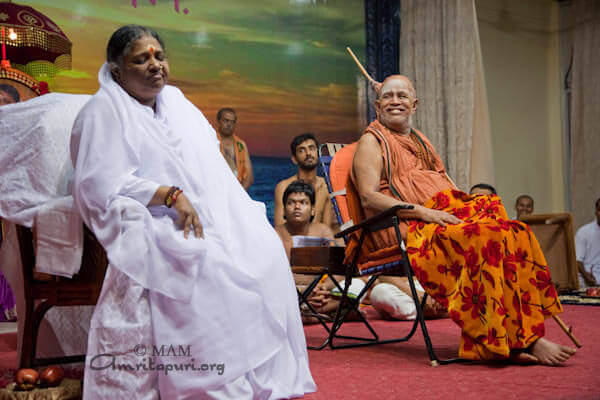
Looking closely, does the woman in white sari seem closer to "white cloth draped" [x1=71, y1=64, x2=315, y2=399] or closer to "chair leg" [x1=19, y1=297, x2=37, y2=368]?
"white cloth draped" [x1=71, y1=64, x2=315, y2=399]

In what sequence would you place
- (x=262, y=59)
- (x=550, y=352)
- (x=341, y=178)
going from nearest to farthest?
(x=550, y=352)
(x=341, y=178)
(x=262, y=59)

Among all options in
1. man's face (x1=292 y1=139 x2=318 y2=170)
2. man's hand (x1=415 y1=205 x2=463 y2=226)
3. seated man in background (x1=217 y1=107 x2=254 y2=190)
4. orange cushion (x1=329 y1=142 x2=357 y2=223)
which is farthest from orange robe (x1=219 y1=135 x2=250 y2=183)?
man's hand (x1=415 y1=205 x2=463 y2=226)

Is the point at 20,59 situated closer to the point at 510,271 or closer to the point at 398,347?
the point at 398,347

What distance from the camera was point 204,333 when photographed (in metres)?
2.12

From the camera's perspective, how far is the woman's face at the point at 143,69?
2.46m

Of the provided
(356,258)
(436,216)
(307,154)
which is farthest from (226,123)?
(436,216)

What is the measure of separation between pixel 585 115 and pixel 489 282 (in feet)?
23.2

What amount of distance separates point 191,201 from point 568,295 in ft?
17.1

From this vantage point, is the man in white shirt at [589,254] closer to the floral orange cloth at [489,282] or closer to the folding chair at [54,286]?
the floral orange cloth at [489,282]

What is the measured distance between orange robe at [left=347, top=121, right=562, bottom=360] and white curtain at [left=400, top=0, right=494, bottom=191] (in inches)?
176

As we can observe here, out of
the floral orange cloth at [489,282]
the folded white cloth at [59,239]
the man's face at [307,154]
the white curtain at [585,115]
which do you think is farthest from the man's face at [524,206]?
the folded white cloth at [59,239]

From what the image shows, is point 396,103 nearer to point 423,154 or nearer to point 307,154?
point 423,154

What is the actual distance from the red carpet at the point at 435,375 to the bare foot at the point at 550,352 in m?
0.04

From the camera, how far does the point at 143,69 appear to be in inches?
97.2
